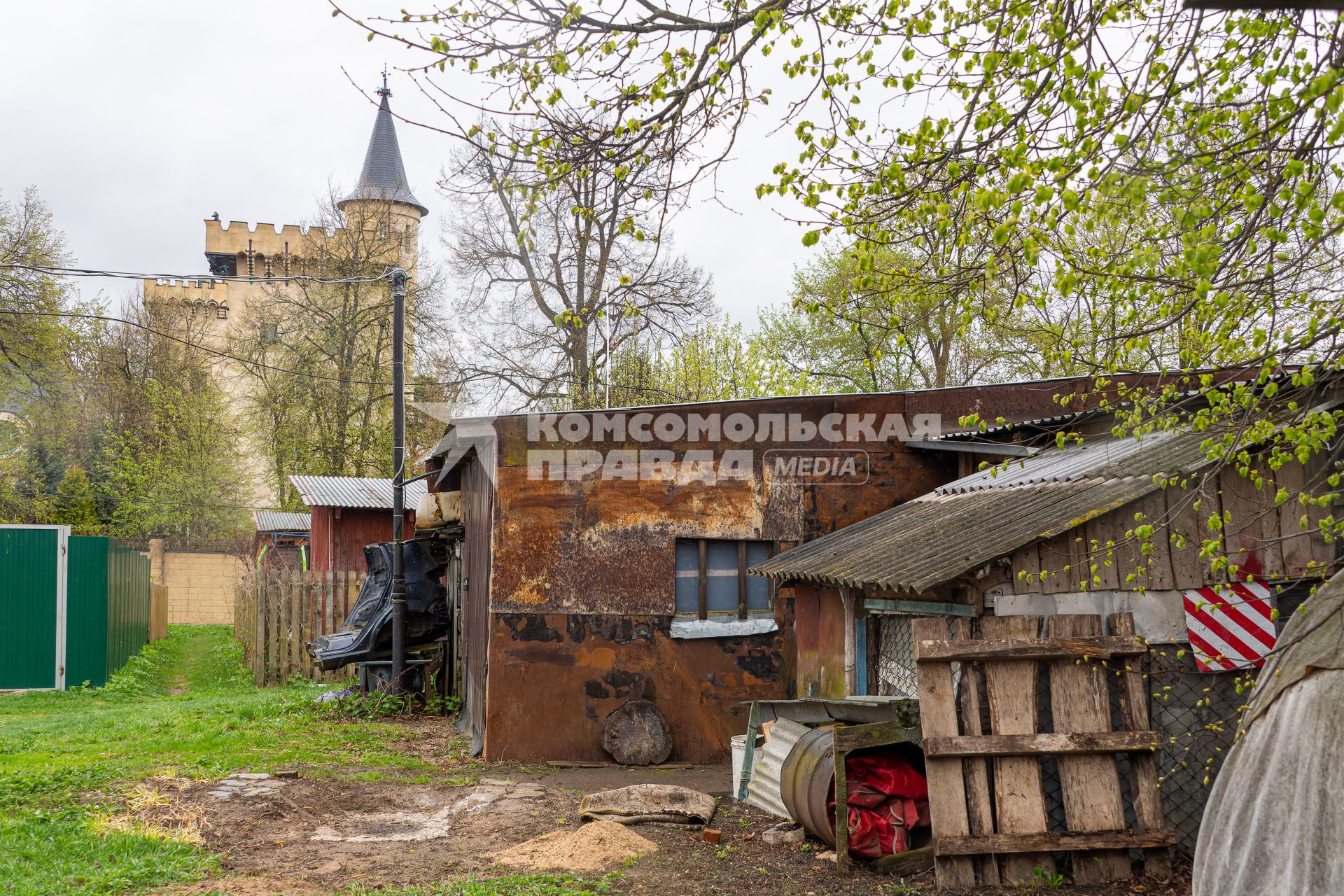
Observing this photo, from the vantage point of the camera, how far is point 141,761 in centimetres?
934

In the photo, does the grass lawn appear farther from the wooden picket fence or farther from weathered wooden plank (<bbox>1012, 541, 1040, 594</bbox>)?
weathered wooden plank (<bbox>1012, 541, 1040, 594</bbox>)

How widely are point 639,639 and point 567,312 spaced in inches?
251

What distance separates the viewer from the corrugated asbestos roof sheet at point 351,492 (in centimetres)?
2098

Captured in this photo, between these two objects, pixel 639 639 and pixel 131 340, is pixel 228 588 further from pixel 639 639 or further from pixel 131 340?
pixel 639 639

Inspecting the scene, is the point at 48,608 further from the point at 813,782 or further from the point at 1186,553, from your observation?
the point at 1186,553

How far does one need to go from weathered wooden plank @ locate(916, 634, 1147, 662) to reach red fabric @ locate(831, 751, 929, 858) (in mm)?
958

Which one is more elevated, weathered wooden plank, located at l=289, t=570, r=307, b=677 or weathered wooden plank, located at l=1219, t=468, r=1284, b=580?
weathered wooden plank, located at l=1219, t=468, r=1284, b=580

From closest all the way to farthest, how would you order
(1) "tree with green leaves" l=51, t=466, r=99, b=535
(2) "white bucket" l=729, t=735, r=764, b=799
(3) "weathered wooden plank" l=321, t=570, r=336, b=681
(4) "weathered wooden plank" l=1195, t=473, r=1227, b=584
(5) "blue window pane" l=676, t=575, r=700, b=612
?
(4) "weathered wooden plank" l=1195, t=473, r=1227, b=584 < (2) "white bucket" l=729, t=735, r=764, b=799 < (5) "blue window pane" l=676, t=575, r=700, b=612 < (3) "weathered wooden plank" l=321, t=570, r=336, b=681 < (1) "tree with green leaves" l=51, t=466, r=99, b=535

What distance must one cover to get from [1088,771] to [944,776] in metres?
0.86

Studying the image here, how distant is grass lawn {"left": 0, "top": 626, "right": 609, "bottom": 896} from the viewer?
611cm

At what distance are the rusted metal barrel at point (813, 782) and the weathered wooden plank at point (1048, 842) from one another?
2.96 feet

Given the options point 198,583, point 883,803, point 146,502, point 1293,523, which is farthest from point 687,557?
point 146,502

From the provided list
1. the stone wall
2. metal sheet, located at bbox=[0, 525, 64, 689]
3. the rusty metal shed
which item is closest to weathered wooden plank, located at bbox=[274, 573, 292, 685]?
metal sheet, located at bbox=[0, 525, 64, 689]

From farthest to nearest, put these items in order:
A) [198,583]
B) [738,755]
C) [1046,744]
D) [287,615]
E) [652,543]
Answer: [198,583] < [287,615] < [652,543] < [738,755] < [1046,744]
